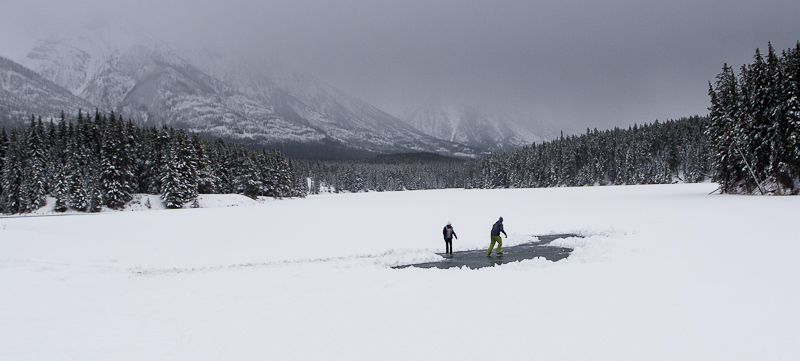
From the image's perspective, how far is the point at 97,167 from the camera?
64000 millimetres

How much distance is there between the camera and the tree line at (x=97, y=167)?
58.5 metres

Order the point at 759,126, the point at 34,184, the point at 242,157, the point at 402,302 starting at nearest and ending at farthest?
1. the point at 402,302
2. the point at 759,126
3. the point at 34,184
4. the point at 242,157

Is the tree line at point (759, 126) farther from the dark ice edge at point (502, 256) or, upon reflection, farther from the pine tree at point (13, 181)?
the pine tree at point (13, 181)

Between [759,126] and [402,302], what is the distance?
175ft

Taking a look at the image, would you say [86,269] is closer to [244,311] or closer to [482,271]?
[244,311]

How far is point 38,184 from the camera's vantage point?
5853cm

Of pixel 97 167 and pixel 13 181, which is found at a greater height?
pixel 97 167

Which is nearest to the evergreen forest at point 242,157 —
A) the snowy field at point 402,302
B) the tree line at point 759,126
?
the tree line at point 759,126

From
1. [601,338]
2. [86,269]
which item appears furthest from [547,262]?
[86,269]

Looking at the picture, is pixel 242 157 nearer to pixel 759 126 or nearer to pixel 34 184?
pixel 34 184

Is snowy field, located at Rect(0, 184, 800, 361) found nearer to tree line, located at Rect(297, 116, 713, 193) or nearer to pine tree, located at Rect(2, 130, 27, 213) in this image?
pine tree, located at Rect(2, 130, 27, 213)

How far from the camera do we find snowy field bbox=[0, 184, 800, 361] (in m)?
7.59

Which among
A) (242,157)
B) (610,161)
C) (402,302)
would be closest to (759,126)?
(402,302)

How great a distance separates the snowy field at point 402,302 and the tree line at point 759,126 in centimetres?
2966
